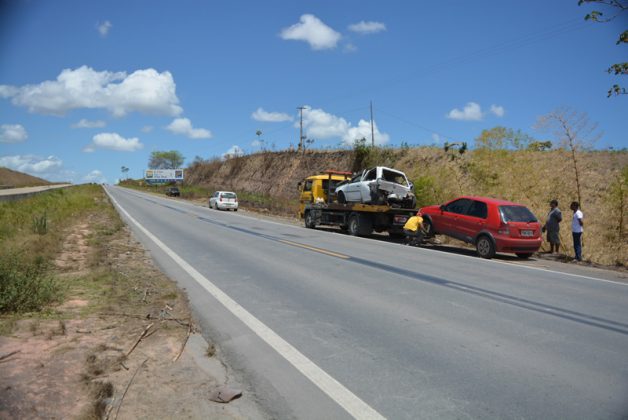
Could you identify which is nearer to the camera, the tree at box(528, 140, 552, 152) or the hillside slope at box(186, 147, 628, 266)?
the hillside slope at box(186, 147, 628, 266)

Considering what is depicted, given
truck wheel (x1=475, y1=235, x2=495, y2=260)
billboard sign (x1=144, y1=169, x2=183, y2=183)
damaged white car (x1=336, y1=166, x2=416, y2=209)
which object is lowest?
truck wheel (x1=475, y1=235, x2=495, y2=260)

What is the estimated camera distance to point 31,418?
11.0 ft

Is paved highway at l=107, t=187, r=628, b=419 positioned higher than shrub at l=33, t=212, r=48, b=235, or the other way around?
shrub at l=33, t=212, r=48, b=235

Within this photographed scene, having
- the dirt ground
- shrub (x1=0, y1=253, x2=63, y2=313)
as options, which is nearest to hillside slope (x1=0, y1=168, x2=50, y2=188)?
shrub (x1=0, y1=253, x2=63, y2=313)

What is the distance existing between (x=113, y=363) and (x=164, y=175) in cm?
11902

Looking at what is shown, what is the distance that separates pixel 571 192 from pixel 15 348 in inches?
832

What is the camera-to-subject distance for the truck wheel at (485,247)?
13.5m

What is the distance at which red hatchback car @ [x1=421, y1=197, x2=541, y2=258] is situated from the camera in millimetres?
13344

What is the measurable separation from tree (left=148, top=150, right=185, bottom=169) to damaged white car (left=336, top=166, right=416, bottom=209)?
170 metres

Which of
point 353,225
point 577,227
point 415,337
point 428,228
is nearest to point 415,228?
point 428,228

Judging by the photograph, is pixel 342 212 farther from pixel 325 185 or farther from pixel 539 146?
pixel 539 146

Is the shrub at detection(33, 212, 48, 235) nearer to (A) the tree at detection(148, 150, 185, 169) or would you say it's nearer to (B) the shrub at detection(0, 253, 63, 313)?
(B) the shrub at detection(0, 253, 63, 313)

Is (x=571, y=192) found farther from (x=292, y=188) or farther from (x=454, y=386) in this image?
(x=292, y=188)

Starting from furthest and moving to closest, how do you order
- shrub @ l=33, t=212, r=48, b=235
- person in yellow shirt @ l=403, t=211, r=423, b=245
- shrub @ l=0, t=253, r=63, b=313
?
person in yellow shirt @ l=403, t=211, r=423, b=245 → shrub @ l=33, t=212, r=48, b=235 → shrub @ l=0, t=253, r=63, b=313
